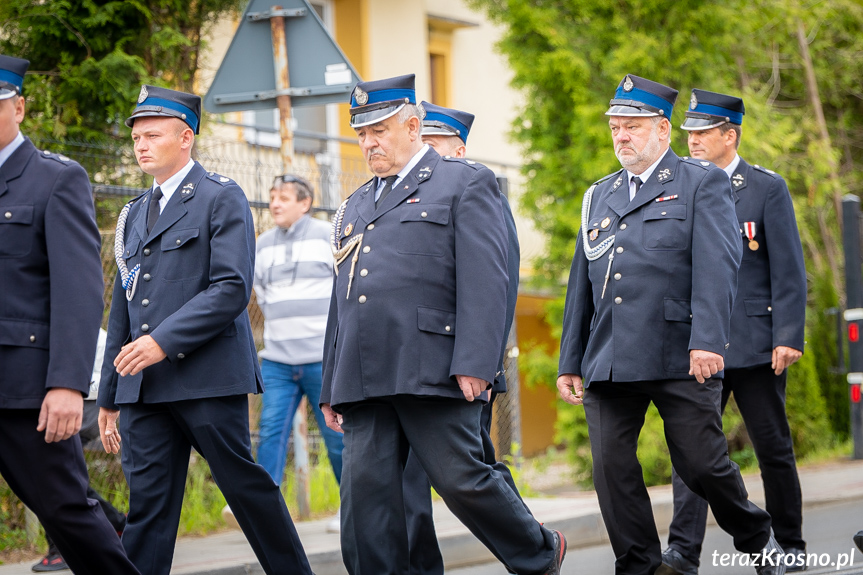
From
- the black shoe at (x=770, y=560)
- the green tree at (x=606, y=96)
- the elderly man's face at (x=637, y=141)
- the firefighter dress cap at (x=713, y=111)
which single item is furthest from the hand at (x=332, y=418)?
the green tree at (x=606, y=96)

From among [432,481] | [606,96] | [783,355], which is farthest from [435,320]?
[606,96]

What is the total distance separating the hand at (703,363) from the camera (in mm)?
4969

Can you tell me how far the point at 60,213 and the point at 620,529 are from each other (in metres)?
2.66

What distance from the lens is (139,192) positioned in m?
7.83

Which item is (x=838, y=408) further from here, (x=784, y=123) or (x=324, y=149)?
(x=324, y=149)

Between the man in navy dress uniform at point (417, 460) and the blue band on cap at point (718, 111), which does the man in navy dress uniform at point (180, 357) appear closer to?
the man in navy dress uniform at point (417, 460)

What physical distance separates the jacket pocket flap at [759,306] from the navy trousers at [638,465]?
86 centimetres

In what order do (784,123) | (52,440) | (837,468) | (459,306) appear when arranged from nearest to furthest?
(52,440) < (459,306) < (837,468) < (784,123)

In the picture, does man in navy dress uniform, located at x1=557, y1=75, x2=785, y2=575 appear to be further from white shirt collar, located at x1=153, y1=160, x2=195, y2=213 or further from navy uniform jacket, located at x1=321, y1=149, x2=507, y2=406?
white shirt collar, located at x1=153, y1=160, x2=195, y2=213

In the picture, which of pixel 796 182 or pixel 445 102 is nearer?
pixel 796 182

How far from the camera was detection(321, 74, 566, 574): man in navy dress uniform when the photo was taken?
178 inches

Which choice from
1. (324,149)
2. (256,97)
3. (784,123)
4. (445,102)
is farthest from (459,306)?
(445,102)

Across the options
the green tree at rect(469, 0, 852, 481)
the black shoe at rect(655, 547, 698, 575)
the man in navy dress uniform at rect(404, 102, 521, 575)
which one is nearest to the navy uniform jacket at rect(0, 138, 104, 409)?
the man in navy dress uniform at rect(404, 102, 521, 575)

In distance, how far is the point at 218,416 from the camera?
481 cm
